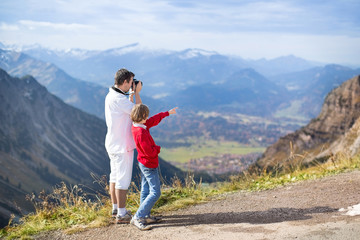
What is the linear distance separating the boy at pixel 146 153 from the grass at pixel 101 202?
950 mm

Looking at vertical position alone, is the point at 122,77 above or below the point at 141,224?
above

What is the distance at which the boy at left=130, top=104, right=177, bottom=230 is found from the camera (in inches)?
253

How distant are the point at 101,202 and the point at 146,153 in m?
2.88

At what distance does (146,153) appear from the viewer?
21.3 feet

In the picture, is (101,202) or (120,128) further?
(101,202)

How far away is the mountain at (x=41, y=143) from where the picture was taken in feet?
363

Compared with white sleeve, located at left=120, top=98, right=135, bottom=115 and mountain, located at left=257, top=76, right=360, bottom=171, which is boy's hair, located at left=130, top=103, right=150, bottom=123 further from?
mountain, located at left=257, top=76, right=360, bottom=171

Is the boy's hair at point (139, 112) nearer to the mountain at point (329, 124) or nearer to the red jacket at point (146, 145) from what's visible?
the red jacket at point (146, 145)

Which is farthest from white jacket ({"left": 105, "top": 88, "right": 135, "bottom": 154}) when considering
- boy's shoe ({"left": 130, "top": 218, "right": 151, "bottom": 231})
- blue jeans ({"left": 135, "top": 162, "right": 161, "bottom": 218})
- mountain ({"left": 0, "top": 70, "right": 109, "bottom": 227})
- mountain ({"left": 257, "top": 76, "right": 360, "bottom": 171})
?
mountain ({"left": 0, "top": 70, "right": 109, "bottom": 227})

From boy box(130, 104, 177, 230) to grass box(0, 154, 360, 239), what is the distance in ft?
3.12

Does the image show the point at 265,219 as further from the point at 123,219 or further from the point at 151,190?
the point at 123,219

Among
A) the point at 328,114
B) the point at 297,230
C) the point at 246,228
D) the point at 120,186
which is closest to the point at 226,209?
the point at 246,228

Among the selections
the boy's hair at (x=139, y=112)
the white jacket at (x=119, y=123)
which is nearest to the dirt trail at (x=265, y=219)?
the white jacket at (x=119, y=123)

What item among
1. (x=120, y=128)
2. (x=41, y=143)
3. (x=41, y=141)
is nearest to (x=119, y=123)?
(x=120, y=128)
